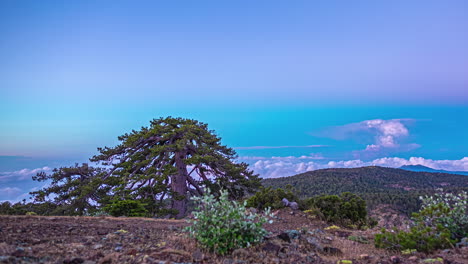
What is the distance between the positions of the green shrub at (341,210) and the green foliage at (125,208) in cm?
695

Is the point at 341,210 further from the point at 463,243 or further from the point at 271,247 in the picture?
the point at 271,247

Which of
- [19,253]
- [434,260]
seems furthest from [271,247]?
[19,253]

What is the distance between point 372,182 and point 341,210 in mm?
30159

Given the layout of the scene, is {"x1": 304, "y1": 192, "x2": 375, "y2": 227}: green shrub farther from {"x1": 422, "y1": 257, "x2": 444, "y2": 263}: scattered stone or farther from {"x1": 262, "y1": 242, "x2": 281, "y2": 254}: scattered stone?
{"x1": 262, "y1": 242, "x2": 281, "y2": 254}: scattered stone

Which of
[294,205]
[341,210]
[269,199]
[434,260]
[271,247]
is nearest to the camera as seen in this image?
[434,260]

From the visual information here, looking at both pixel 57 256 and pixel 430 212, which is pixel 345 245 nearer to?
pixel 430 212

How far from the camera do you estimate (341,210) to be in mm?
13609

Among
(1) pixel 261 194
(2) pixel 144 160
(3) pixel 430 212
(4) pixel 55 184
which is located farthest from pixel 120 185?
(3) pixel 430 212

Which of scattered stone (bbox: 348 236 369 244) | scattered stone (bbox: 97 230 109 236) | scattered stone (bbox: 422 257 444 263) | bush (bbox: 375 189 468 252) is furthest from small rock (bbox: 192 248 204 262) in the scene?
scattered stone (bbox: 348 236 369 244)

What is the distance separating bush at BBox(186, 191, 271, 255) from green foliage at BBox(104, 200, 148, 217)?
7.36 meters

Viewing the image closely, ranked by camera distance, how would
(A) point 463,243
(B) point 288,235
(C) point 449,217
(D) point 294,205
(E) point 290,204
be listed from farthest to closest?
(E) point 290,204
(D) point 294,205
(C) point 449,217
(B) point 288,235
(A) point 463,243

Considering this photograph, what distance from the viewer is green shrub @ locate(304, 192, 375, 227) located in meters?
13.3

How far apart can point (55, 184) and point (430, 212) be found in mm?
17322

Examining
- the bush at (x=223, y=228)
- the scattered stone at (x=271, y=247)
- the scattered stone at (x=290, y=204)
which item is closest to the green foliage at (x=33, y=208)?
the scattered stone at (x=290, y=204)
